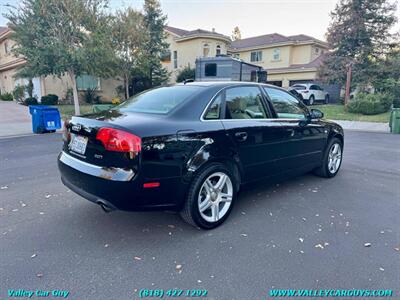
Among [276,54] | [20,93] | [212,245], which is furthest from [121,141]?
[276,54]

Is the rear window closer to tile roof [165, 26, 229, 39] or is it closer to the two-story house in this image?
tile roof [165, 26, 229, 39]

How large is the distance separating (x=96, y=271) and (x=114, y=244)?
1.40 ft

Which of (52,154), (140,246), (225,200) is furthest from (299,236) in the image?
(52,154)

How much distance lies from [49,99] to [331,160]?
18.9 metres

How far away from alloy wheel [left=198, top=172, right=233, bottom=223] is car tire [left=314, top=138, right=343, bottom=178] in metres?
2.30

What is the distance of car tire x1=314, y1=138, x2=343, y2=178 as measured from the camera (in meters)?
4.83

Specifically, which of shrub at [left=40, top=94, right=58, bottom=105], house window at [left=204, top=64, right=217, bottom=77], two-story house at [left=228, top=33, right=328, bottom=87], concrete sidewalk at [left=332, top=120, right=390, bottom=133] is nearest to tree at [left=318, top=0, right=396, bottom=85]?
two-story house at [left=228, top=33, right=328, bottom=87]

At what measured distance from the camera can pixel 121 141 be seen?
2547 mm

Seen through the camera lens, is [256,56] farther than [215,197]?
Yes

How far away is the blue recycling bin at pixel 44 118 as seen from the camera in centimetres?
979

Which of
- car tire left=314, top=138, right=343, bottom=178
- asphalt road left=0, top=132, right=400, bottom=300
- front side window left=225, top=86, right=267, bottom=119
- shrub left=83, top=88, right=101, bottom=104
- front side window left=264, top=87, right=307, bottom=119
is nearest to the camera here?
asphalt road left=0, top=132, right=400, bottom=300

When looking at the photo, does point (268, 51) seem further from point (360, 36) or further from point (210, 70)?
point (210, 70)

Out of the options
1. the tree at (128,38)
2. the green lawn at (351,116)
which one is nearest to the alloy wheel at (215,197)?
the green lawn at (351,116)

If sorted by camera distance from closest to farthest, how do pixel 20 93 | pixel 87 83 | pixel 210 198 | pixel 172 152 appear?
pixel 172 152
pixel 210 198
pixel 20 93
pixel 87 83
